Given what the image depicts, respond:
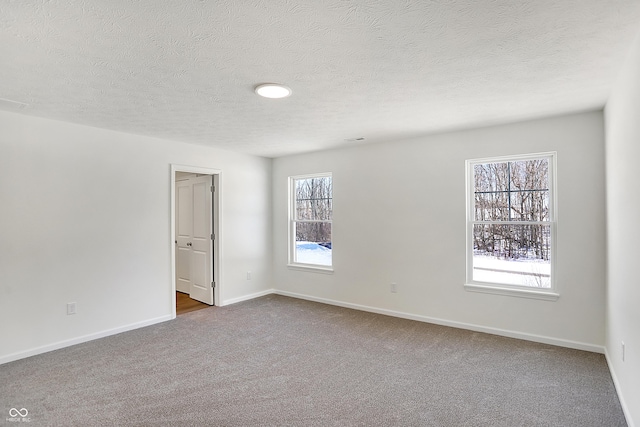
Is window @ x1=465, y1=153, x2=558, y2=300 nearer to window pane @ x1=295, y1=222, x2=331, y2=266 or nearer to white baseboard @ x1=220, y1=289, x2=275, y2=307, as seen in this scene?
window pane @ x1=295, y1=222, x2=331, y2=266

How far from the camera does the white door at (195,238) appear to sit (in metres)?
5.23

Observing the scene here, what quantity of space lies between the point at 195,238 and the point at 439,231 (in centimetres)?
373

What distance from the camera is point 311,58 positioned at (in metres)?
2.17

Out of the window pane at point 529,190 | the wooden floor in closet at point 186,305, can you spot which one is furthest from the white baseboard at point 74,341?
the window pane at point 529,190

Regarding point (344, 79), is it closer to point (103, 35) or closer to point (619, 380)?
point (103, 35)

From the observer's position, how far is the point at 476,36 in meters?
1.92

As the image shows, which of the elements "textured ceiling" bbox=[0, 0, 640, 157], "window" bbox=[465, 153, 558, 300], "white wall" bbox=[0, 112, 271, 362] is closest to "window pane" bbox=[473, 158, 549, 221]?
"window" bbox=[465, 153, 558, 300]

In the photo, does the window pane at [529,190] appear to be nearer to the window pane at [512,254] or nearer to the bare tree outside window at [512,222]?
the bare tree outside window at [512,222]

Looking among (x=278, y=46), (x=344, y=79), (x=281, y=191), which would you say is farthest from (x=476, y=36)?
(x=281, y=191)

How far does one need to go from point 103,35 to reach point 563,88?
3235 millimetres

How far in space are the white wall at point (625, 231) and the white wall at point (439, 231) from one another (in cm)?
34

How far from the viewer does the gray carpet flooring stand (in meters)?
2.33

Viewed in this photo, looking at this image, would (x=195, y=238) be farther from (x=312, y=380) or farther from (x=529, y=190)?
(x=529, y=190)

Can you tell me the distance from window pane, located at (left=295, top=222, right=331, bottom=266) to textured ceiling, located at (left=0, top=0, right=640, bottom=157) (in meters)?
2.28
